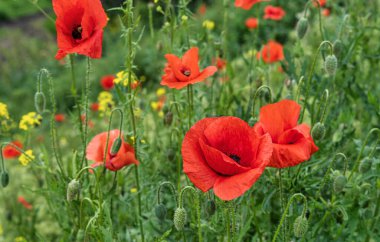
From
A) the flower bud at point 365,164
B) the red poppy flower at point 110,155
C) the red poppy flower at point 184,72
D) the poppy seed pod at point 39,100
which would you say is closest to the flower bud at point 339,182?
the flower bud at point 365,164

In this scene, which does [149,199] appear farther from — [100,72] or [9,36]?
[9,36]

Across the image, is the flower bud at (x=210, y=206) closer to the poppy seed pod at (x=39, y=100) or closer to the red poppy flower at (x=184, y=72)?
the red poppy flower at (x=184, y=72)

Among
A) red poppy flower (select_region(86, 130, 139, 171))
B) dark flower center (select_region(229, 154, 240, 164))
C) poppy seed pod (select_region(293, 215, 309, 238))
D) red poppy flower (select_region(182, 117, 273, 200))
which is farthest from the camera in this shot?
red poppy flower (select_region(86, 130, 139, 171))

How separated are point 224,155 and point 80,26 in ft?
2.28

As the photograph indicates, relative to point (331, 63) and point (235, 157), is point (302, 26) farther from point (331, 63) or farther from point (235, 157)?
point (235, 157)

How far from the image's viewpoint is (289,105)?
1.48m

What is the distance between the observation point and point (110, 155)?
6.06 feet

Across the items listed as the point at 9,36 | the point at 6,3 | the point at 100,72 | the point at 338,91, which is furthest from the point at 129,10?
the point at 6,3

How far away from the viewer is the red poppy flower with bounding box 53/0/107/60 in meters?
1.58

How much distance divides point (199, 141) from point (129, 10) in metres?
0.52

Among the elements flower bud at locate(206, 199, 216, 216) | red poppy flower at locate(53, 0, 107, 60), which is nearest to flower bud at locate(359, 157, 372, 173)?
flower bud at locate(206, 199, 216, 216)

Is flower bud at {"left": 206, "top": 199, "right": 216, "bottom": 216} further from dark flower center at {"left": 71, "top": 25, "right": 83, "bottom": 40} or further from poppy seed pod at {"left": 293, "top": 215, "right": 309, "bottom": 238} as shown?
dark flower center at {"left": 71, "top": 25, "right": 83, "bottom": 40}

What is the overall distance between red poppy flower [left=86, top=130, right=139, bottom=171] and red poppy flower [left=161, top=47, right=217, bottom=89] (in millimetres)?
268

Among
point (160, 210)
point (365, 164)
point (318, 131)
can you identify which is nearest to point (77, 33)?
point (160, 210)
